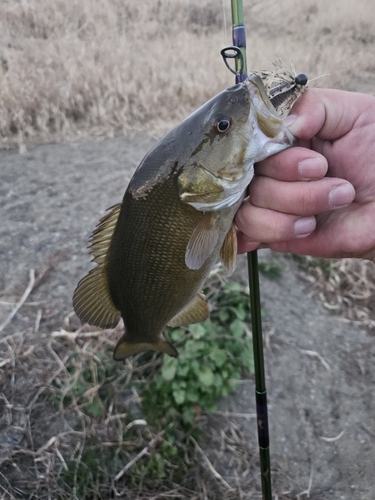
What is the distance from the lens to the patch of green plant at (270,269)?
3.01 m

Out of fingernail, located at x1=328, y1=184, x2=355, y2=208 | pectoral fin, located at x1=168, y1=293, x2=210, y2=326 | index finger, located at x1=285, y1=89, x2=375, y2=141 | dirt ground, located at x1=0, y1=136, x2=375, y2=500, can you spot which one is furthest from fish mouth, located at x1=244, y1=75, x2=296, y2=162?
dirt ground, located at x1=0, y1=136, x2=375, y2=500

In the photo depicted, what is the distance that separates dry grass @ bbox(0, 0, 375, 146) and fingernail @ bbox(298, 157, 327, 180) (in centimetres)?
300

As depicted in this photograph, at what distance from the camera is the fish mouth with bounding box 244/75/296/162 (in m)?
1.09

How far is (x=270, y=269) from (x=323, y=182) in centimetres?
182

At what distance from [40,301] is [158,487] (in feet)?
3.98

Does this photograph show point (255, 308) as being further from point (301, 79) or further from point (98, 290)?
point (301, 79)

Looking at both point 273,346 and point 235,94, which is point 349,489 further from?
point 235,94

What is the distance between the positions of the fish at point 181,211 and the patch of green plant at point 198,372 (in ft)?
2.61

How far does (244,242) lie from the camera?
1.72 m

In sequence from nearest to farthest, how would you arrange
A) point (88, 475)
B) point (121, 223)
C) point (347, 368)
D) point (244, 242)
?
1. point (121, 223)
2. point (244, 242)
3. point (88, 475)
4. point (347, 368)

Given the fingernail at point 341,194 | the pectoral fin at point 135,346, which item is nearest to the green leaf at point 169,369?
the pectoral fin at point 135,346

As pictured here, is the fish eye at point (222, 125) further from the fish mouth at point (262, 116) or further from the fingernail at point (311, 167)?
the fingernail at point (311, 167)

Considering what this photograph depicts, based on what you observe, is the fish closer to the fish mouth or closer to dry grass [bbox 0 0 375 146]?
the fish mouth

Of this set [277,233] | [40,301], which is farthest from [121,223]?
[40,301]
